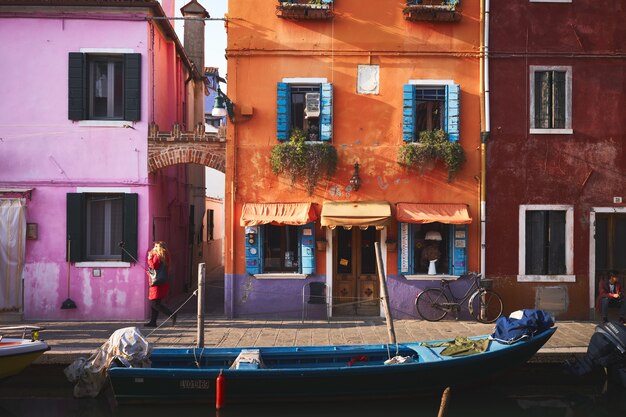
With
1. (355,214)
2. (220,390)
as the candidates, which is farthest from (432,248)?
(220,390)

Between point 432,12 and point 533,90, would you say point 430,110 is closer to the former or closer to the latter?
point 432,12

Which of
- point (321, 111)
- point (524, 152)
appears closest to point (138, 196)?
point (321, 111)

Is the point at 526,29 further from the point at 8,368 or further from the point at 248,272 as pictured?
the point at 8,368

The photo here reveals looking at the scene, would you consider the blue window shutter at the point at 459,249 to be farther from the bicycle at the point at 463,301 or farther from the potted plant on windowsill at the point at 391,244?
the potted plant on windowsill at the point at 391,244

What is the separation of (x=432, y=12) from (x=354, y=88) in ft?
7.54

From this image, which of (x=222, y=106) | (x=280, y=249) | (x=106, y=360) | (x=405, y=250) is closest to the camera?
(x=106, y=360)

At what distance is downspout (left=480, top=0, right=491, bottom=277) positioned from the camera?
13.0 metres

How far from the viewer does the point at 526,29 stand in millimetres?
13078

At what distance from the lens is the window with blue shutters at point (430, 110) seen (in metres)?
13.0

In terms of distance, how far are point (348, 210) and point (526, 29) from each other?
5568 millimetres

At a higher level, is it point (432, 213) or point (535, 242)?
point (432, 213)

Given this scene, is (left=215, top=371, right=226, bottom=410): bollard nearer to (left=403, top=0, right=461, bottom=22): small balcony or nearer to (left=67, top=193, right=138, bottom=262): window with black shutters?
(left=67, top=193, right=138, bottom=262): window with black shutters

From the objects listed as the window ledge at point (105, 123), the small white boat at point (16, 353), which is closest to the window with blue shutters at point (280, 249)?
the window ledge at point (105, 123)

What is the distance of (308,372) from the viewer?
29.6 ft
